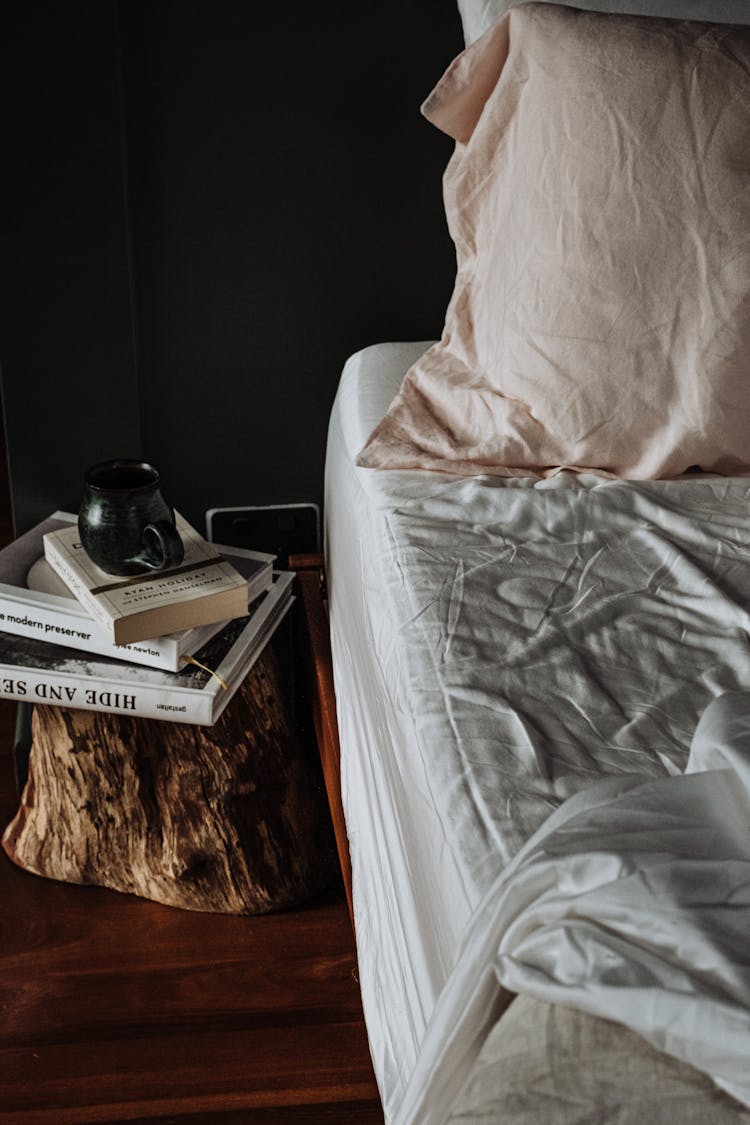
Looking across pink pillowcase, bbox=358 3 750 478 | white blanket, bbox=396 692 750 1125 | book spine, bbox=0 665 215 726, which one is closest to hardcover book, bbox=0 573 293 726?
book spine, bbox=0 665 215 726

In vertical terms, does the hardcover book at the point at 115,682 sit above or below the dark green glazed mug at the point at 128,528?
below

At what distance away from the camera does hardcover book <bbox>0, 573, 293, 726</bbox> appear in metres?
1.23

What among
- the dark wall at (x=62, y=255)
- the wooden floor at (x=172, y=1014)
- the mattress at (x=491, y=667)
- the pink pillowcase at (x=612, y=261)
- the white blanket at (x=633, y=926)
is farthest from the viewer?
the dark wall at (x=62, y=255)

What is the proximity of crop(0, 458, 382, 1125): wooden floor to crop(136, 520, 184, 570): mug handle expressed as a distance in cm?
49

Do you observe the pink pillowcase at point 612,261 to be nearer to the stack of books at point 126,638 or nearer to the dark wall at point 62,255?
the stack of books at point 126,638

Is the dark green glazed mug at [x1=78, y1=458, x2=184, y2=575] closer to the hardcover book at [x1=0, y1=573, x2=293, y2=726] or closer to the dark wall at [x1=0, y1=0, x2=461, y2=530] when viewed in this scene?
the hardcover book at [x1=0, y1=573, x2=293, y2=726]

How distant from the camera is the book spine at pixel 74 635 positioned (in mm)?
1242

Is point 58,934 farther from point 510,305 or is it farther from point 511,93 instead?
point 511,93

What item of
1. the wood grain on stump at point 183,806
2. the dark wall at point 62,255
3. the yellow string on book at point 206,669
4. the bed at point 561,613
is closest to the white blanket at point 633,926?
the bed at point 561,613

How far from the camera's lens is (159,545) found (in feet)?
4.02

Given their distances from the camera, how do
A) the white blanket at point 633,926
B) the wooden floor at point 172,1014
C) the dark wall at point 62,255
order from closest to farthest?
the white blanket at point 633,926, the wooden floor at point 172,1014, the dark wall at point 62,255

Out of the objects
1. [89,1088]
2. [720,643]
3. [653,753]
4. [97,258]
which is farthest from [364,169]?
[89,1088]

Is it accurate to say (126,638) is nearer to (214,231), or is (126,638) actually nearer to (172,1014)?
(172,1014)

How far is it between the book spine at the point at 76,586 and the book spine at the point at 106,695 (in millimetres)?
66
